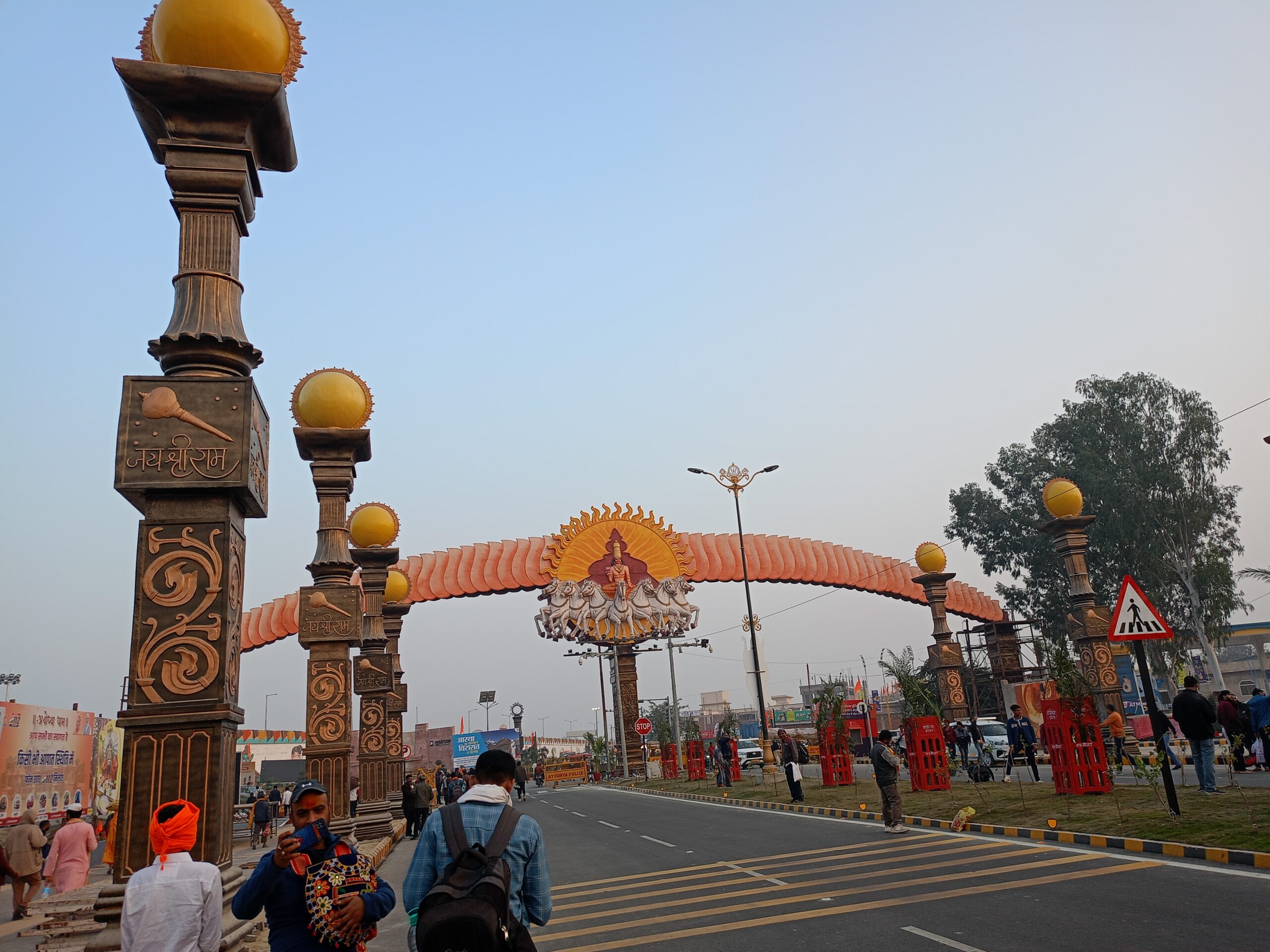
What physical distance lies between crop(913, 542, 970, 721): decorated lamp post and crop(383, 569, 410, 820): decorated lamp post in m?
18.7

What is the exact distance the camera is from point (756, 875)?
11070 mm

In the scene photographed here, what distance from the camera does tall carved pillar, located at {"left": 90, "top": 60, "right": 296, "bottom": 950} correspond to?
5805 millimetres

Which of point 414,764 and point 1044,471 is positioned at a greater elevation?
point 1044,471

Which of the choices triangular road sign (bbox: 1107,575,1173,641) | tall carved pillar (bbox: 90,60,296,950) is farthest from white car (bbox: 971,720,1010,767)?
tall carved pillar (bbox: 90,60,296,950)

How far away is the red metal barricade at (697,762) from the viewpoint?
3631cm

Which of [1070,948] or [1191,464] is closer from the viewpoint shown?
[1070,948]

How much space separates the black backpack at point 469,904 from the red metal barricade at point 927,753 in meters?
17.8

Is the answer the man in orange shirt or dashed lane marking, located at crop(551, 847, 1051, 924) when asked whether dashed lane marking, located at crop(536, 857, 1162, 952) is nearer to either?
dashed lane marking, located at crop(551, 847, 1051, 924)

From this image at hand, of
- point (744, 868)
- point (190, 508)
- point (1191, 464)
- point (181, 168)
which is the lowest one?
point (744, 868)

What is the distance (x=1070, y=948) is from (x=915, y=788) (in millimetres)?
14618

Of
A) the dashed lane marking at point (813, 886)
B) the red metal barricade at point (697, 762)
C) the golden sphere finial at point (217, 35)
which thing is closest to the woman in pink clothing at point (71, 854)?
the dashed lane marking at point (813, 886)

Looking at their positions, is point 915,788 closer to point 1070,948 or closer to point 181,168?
point 1070,948

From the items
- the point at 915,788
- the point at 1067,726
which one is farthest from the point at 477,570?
the point at 1067,726

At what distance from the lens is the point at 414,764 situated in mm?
71062
